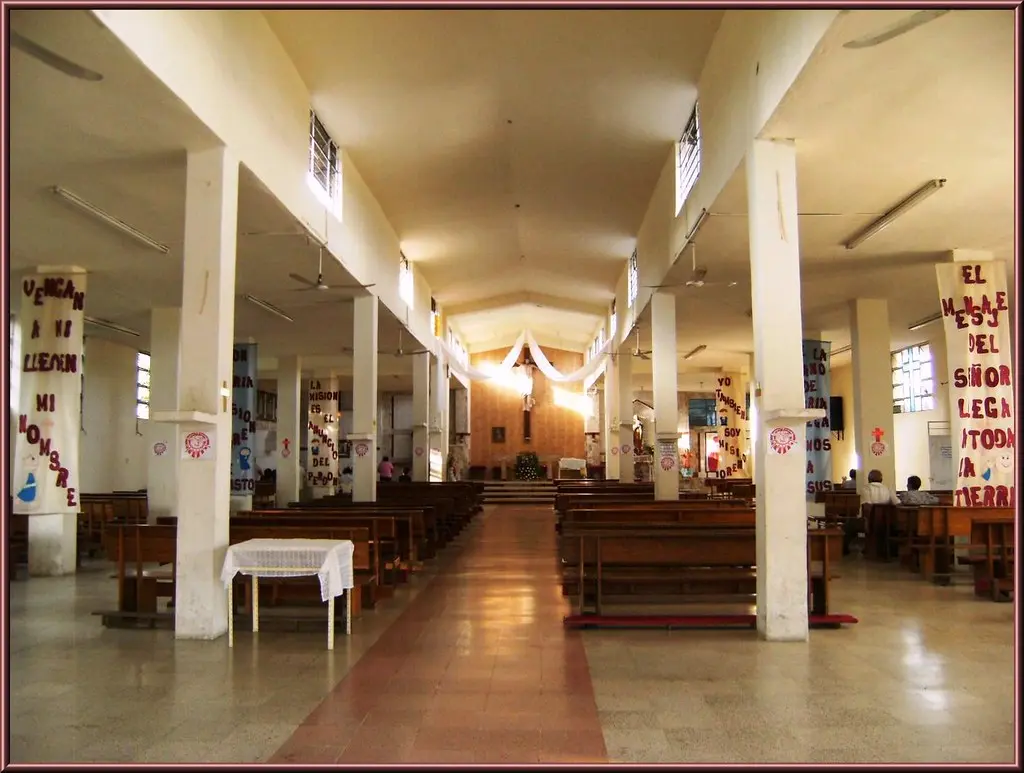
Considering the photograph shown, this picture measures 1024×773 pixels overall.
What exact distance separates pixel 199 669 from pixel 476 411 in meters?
25.6

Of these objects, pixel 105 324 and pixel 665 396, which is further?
pixel 105 324

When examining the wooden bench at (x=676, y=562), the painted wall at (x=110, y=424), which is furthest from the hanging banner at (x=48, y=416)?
the painted wall at (x=110, y=424)

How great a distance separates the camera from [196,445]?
679 cm

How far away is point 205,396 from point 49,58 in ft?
8.85

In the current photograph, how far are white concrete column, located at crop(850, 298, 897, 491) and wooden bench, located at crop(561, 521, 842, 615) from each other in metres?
6.62

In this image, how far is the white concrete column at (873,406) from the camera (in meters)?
13.3

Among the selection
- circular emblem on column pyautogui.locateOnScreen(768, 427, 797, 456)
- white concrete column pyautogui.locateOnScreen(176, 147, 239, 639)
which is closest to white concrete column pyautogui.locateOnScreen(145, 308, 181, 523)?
white concrete column pyautogui.locateOnScreen(176, 147, 239, 639)

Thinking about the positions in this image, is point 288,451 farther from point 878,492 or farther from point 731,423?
point 878,492

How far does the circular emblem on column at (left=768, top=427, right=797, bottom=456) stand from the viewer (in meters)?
6.69

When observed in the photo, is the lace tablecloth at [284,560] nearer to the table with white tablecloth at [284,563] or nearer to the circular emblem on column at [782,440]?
the table with white tablecloth at [284,563]

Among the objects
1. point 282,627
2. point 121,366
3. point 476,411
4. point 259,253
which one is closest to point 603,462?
point 476,411

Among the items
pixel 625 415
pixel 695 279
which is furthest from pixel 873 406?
pixel 625 415

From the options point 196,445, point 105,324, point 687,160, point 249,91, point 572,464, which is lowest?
point 572,464

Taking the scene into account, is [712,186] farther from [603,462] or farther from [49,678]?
[603,462]
